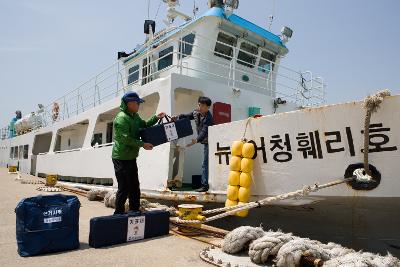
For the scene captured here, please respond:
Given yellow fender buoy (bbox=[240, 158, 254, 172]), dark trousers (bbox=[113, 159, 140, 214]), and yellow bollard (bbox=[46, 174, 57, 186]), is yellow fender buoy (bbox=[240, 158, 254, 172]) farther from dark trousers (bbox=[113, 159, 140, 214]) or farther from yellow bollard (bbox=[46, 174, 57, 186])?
yellow bollard (bbox=[46, 174, 57, 186])

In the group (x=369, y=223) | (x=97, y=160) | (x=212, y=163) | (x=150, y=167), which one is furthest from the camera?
(x=97, y=160)

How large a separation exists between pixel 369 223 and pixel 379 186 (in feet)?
2.61

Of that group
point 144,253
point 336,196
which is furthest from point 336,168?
point 144,253

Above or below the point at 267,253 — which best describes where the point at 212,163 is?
above

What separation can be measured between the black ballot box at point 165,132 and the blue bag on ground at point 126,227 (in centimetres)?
112

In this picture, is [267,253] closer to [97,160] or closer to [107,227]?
[107,227]

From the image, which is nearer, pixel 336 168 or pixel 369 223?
pixel 336 168

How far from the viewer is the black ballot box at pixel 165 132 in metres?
4.77

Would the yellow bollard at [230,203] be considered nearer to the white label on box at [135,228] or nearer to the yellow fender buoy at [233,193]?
the yellow fender buoy at [233,193]

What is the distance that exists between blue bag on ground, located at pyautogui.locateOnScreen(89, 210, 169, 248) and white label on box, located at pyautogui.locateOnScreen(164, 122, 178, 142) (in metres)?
1.20

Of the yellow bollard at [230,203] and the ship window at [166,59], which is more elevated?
the ship window at [166,59]

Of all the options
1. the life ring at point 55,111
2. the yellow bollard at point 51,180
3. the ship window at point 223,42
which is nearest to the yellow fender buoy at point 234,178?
the ship window at point 223,42

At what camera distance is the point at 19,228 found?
126 inches

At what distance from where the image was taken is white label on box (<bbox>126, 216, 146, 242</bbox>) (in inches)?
151
